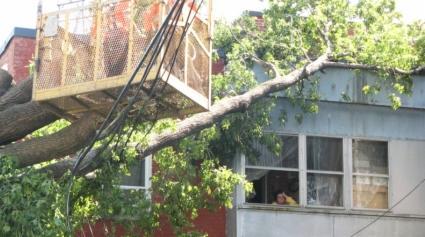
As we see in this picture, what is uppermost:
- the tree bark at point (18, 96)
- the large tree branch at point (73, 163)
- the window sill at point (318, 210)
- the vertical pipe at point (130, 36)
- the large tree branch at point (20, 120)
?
the vertical pipe at point (130, 36)

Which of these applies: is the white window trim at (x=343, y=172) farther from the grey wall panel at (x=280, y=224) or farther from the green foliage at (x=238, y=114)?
the green foliage at (x=238, y=114)

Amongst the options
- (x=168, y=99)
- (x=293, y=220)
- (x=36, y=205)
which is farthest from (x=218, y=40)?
(x=36, y=205)

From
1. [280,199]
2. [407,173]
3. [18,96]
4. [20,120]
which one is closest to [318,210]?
[280,199]

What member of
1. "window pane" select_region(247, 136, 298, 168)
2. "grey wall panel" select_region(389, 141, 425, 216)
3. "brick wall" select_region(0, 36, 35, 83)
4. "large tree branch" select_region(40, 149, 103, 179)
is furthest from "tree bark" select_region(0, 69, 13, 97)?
"grey wall panel" select_region(389, 141, 425, 216)

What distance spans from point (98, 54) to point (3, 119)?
1.47 metres

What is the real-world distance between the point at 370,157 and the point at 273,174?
2.15 metres

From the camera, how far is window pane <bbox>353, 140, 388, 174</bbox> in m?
17.3

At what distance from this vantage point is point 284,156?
16859 mm

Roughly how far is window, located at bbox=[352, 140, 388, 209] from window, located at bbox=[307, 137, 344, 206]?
1.08 feet

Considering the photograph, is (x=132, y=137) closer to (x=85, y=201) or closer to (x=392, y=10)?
(x=85, y=201)

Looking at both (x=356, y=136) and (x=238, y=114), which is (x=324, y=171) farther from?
(x=238, y=114)

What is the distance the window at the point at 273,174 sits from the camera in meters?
16.6

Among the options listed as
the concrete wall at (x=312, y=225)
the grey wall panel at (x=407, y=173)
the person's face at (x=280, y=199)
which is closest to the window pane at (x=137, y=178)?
the concrete wall at (x=312, y=225)

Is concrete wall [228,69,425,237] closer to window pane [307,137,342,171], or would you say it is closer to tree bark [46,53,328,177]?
window pane [307,137,342,171]
